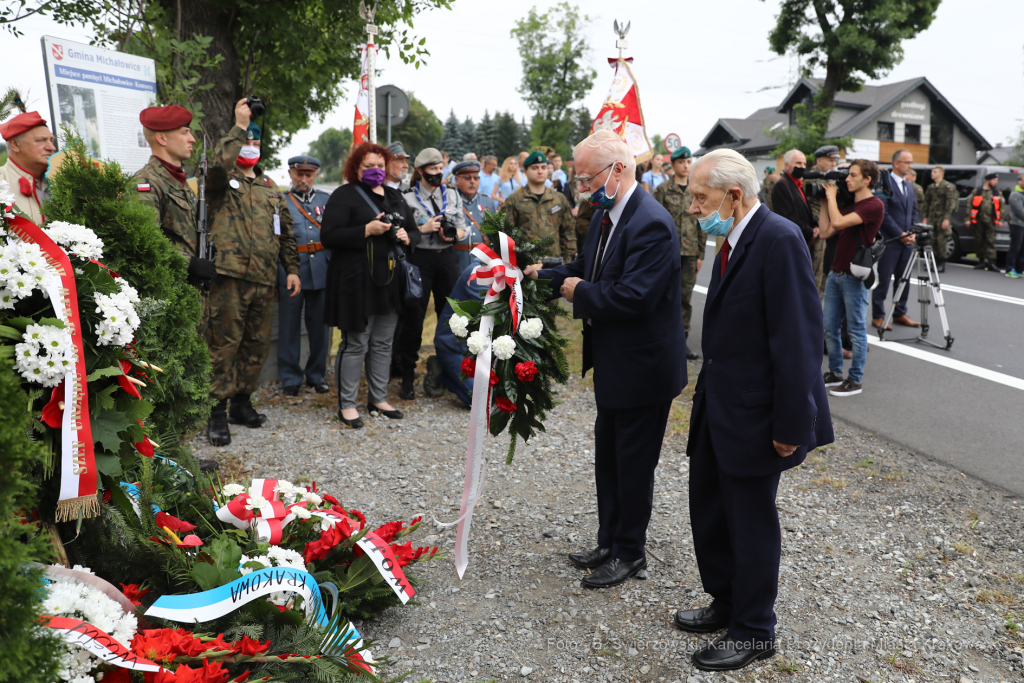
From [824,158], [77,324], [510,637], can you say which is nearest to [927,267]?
[824,158]

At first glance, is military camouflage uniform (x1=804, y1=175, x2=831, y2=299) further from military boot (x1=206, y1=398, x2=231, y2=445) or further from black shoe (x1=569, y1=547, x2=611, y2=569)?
military boot (x1=206, y1=398, x2=231, y2=445)

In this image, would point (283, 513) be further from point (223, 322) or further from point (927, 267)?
point (927, 267)

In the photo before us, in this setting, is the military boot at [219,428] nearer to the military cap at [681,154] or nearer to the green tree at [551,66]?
the military cap at [681,154]

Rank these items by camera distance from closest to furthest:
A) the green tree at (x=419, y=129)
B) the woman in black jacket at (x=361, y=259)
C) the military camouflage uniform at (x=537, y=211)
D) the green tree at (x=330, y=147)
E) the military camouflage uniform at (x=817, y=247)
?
the woman in black jacket at (x=361, y=259) < the military camouflage uniform at (x=817, y=247) < the military camouflage uniform at (x=537, y=211) < the green tree at (x=419, y=129) < the green tree at (x=330, y=147)

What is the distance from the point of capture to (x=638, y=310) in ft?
10.7

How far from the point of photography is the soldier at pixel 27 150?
169 inches

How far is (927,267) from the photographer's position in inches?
341

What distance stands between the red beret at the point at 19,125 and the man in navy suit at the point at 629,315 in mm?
3411

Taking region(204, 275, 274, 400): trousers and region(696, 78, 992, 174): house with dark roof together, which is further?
region(696, 78, 992, 174): house with dark roof

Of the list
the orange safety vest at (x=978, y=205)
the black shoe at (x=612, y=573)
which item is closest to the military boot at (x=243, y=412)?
the black shoe at (x=612, y=573)

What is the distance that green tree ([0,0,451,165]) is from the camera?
6637mm

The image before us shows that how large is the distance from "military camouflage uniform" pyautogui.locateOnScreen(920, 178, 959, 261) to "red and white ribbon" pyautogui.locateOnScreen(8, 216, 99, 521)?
15.8 metres

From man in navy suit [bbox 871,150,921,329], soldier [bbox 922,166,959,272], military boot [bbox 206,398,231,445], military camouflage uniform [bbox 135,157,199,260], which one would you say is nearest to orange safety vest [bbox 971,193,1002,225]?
soldier [bbox 922,166,959,272]

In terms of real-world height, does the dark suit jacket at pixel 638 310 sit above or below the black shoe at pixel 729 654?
above
